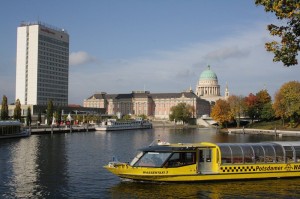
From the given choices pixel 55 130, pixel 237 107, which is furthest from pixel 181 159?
pixel 237 107

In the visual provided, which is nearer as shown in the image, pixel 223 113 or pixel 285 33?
pixel 285 33

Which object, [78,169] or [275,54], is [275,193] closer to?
[275,54]

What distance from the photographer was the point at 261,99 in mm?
179125

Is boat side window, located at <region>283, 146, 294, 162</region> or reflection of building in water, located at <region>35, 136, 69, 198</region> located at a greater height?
boat side window, located at <region>283, 146, 294, 162</region>

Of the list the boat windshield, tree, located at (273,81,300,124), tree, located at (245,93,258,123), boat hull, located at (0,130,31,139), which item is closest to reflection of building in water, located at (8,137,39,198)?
the boat windshield

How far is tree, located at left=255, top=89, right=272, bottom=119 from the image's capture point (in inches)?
6929

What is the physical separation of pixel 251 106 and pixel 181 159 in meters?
144

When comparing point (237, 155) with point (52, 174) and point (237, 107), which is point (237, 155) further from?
point (237, 107)

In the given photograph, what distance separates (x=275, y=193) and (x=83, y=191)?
15690mm

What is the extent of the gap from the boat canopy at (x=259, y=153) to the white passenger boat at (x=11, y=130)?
237 ft

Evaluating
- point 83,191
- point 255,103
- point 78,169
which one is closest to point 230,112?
point 255,103

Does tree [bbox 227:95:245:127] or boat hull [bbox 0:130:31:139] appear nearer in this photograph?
boat hull [bbox 0:130:31:139]

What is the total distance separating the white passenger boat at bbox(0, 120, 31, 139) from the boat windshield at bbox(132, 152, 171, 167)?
68804mm

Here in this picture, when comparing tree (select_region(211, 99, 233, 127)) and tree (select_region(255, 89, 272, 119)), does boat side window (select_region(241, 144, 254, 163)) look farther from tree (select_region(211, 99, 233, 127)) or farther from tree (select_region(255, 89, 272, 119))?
tree (select_region(255, 89, 272, 119))
